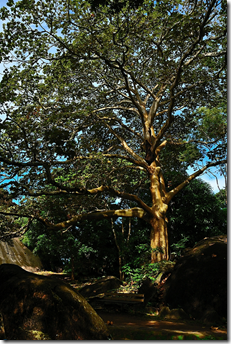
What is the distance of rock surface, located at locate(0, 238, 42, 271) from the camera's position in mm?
15641

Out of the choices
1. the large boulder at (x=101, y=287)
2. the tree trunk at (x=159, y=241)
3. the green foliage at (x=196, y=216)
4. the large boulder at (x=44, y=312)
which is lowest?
the large boulder at (x=101, y=287)

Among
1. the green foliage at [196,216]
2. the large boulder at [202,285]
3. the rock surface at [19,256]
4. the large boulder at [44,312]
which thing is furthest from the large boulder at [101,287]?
the rock surface at [19,256]

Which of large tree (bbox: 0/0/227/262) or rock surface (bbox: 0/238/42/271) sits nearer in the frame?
large tree (bbox: 0/0/227/262)

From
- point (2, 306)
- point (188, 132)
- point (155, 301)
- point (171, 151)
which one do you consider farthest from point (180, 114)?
point (2, 306)

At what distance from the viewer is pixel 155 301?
7320mm

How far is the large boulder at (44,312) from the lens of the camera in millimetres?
2969

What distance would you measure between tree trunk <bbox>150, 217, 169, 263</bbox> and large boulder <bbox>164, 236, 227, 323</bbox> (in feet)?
10.2

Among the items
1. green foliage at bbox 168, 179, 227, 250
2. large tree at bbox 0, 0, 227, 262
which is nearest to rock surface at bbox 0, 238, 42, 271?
large tree at bbox 0, 0, 227, 262

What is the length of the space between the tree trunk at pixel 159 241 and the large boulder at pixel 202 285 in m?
3.11

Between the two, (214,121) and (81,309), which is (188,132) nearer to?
(214,121)

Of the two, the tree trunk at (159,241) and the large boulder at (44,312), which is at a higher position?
the tree trunk at (159,241)

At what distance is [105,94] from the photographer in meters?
11.2

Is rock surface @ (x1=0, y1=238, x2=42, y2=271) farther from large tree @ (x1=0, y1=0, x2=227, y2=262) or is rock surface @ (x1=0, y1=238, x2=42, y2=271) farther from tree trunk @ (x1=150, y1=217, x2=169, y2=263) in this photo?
tree trunk @ (x1=150, y1=217, x2=169, y2=263)

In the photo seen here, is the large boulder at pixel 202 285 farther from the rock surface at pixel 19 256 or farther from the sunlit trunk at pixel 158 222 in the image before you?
the rock surface at pixel 19 256
